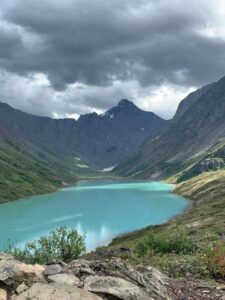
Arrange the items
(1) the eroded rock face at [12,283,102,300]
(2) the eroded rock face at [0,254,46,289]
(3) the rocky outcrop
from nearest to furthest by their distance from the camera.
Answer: (1) the eroded rock face at [12,283,102,300]
(3) the rocky outcrop
(2) the eroded rock face at [0,254,46,289]

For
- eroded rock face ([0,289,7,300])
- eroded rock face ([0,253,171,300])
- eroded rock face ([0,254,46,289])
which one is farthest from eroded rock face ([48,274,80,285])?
eroded rock face ([0,289,7,300])

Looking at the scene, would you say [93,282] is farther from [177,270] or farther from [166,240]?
[166,240]

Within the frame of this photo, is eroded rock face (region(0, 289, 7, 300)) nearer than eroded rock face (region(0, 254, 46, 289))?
Yes

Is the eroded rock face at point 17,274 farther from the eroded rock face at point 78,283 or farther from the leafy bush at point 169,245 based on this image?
the leafy bush at point 169,245

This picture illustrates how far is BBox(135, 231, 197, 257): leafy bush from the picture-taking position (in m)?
46.7

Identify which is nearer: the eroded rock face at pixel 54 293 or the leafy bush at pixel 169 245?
the eroded rock face at pixel 54 293

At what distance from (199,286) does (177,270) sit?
5.87 meters

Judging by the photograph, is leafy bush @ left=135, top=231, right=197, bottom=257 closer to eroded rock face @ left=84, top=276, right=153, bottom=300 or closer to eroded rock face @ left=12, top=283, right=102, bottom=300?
eroded rock face @ left=84, top=276, right=153, bottom=300

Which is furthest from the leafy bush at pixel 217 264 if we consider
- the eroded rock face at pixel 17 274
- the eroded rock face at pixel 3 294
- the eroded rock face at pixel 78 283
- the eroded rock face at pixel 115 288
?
the eroded rock face at pixel 3 294

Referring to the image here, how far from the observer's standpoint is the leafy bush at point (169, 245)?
46.7 meters

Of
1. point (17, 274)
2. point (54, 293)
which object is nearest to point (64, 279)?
point (17, 274)

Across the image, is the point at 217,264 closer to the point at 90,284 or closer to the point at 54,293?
the point at 90,284

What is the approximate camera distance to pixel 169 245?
48531mm

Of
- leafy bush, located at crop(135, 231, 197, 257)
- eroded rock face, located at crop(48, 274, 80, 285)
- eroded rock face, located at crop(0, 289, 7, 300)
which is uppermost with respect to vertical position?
leafy bush, located at crop(135, 231, 197, 257)
